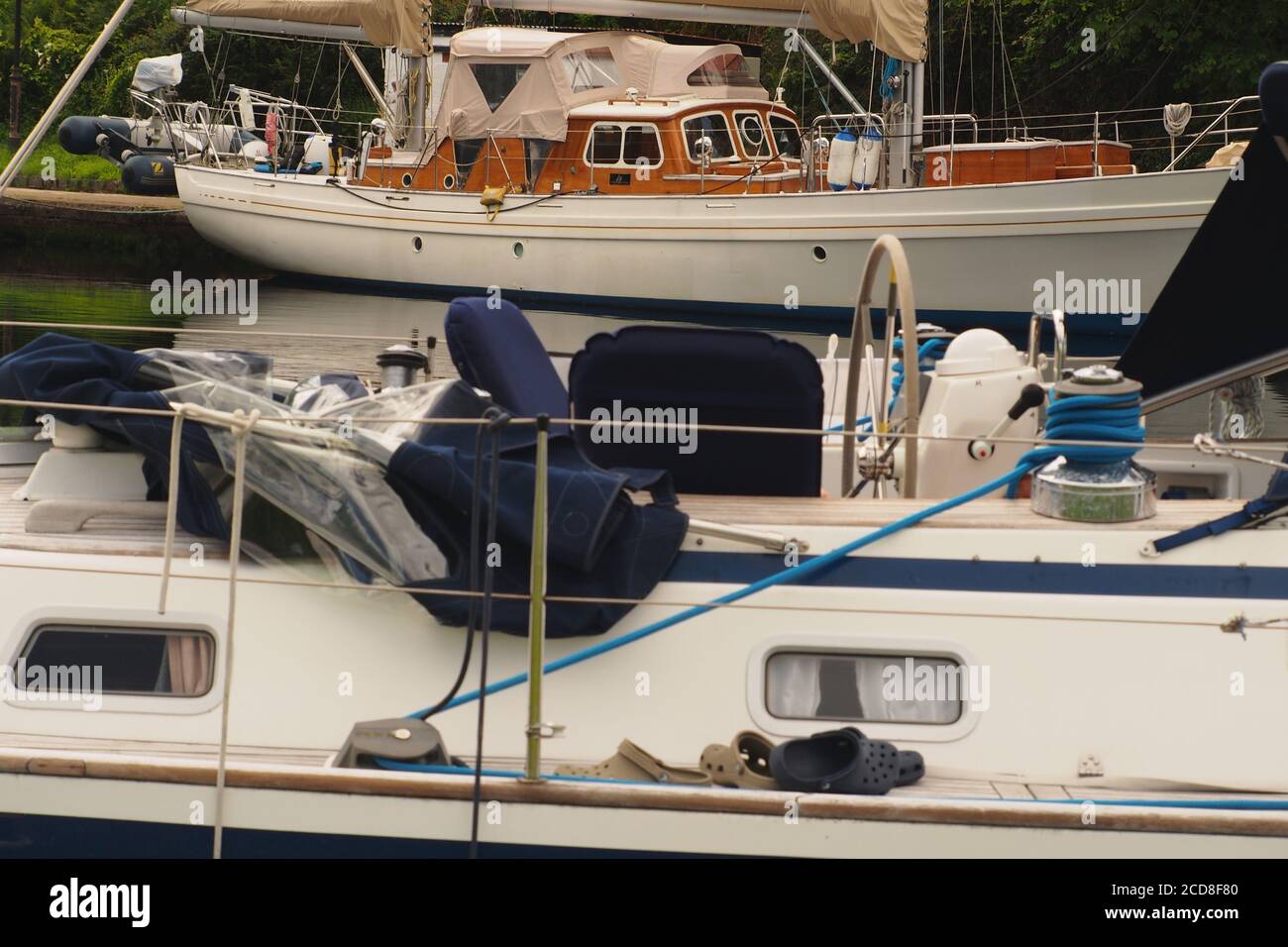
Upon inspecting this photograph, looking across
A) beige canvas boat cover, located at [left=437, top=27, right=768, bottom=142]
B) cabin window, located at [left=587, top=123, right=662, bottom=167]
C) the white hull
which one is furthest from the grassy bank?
cabin window, located at [left=587, top=123, right=662, bottom=167]

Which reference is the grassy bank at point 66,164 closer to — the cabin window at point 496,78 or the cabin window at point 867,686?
the cabin window at point 496,78

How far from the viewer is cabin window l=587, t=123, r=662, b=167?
22.7 m

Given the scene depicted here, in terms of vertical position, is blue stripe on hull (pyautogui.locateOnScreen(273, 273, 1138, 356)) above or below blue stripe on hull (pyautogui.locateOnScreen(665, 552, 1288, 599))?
above

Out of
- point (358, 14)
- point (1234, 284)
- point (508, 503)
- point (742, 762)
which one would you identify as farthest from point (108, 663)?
point (358, 14)

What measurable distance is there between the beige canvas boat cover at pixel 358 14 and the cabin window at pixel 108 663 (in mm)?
20426

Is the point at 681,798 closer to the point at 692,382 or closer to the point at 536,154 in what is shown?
the point at 692,382

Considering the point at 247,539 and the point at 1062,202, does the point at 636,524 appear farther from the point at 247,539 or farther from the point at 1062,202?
the point at 1062,202

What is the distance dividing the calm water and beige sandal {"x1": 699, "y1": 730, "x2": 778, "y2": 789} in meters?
9.38

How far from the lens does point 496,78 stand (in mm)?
23516

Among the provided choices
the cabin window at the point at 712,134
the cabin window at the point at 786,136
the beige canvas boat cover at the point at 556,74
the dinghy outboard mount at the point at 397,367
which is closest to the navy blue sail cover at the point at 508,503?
the dinghy outboard mount at the point at 397,367

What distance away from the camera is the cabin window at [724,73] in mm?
23312

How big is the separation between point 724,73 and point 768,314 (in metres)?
3.58

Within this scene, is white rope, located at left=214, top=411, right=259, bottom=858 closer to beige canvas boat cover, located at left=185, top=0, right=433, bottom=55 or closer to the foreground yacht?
the foreground yacht

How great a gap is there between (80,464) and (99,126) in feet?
83.1
